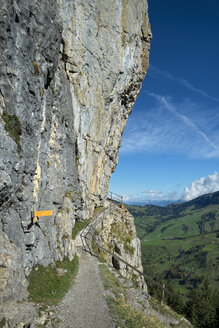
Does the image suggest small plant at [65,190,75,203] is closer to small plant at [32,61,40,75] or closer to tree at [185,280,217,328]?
small plant at [32,61,40,75]

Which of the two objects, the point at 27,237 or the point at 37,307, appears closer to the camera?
the point at 37,307

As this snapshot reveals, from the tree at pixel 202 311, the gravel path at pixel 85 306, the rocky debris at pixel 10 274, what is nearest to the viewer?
the rocky debris at pixel 10 274

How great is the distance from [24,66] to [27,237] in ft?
39.4

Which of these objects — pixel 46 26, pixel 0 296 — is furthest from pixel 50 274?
pixel 46 26

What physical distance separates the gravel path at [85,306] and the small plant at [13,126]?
10.6 metres

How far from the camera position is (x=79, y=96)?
102 feet

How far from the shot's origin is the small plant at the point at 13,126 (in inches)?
527

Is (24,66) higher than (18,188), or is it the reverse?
(24,66)

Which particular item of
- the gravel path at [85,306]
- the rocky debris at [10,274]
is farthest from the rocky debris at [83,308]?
the rocky debris at [10,274]

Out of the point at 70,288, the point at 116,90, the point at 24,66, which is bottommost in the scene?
the point at 70,288

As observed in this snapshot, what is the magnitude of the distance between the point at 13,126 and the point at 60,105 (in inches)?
442

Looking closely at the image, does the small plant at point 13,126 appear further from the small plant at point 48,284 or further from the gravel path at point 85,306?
the gravel path at point 85,306

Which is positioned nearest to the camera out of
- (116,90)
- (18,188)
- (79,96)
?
(18,188)

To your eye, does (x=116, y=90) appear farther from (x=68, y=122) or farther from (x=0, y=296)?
(x=0, y=296)
